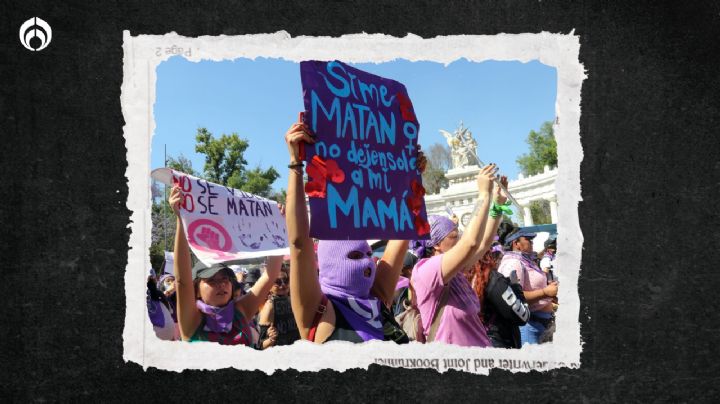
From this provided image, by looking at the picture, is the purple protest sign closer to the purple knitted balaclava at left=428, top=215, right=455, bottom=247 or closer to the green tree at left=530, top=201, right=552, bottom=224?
the purple knitted balaclava at left=428, top=215, right=455, bottom=247

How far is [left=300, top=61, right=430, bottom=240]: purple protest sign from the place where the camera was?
2.59 metres

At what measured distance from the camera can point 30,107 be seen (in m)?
2.66

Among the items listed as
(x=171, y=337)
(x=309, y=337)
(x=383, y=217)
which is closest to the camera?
(x=309, y=337)

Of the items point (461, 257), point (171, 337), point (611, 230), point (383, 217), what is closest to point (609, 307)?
point (611, 230)

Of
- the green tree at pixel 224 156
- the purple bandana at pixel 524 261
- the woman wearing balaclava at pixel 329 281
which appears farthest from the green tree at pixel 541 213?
the woman wearing balaclava at pixel 329 281

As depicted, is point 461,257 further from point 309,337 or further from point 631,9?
point 631,9

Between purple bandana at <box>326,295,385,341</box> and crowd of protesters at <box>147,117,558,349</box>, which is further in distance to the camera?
purple bandana at <box>326,295,385,341</box>

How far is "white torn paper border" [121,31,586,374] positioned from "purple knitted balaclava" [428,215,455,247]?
99 centimetres

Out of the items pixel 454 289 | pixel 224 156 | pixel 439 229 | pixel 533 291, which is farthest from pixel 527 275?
pixel 224 156

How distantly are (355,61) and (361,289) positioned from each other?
103cm

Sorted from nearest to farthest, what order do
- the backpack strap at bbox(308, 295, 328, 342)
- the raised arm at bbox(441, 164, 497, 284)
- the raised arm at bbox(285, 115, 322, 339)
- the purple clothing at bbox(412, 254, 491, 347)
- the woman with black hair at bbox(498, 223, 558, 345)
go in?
the raised arm at bbox(285, 115, 322, 339) < the backpack strap at bbox(308, 295, 328, 342) < the raised arm at bbox(441, 164, 497, 284) < the purple clothing at bbox(412, 254, 491, 347) < the woman with black hair at bbox(498, 223, 558, 345)

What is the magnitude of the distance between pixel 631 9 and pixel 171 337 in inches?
139

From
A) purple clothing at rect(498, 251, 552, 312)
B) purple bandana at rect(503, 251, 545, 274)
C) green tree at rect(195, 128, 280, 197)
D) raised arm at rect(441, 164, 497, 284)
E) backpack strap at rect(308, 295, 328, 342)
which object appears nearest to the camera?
backpack strap at rect(308, 295, 328, 342)

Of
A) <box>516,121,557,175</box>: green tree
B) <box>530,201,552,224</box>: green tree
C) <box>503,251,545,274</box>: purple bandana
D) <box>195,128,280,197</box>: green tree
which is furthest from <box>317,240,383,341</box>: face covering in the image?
<box>516,121,557,175</box>: green tree
